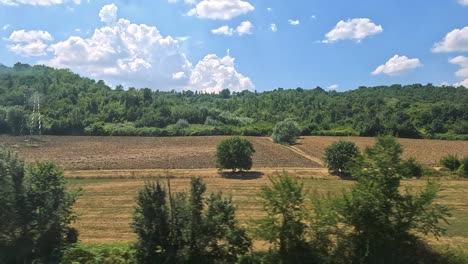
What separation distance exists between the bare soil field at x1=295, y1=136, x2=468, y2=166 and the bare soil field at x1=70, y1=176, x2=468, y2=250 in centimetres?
2296

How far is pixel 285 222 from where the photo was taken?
23.5m

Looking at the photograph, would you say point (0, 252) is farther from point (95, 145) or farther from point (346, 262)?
point (95, 145)

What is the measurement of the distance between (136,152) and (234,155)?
95.3 ft

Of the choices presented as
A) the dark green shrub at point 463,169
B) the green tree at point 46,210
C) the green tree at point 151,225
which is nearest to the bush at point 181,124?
the dark green shrub at point 463,169

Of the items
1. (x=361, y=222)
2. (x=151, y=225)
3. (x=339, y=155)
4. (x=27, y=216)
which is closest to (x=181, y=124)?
(x=339, y=155)

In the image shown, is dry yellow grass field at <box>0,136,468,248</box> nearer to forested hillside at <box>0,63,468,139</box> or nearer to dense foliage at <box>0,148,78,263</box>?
dense foliage at <box>0,148,78,263</box>

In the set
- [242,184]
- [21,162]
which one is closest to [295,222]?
[21,162]

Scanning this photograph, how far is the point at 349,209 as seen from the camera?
23484 mm

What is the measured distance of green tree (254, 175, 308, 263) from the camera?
23.4 m

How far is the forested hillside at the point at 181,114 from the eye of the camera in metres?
109

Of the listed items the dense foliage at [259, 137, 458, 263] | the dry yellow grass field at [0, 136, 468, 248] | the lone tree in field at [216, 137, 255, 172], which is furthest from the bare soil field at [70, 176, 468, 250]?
the lone tree in field at [216, 137, 255, 172]

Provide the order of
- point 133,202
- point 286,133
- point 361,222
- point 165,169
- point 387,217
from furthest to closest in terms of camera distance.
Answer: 1. point 286,133
2. point 165,169
3. point 133,202
4. point 361,222
5. point 387,217

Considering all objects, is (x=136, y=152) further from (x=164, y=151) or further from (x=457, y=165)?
(x=457, y=165)

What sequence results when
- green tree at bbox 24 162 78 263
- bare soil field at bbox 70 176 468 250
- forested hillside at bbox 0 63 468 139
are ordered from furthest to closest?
forested hillside at bbox 0 63 468 139, bare soil field at bbox 70 176 468 250, green tree at bbox 24 162 78 263
